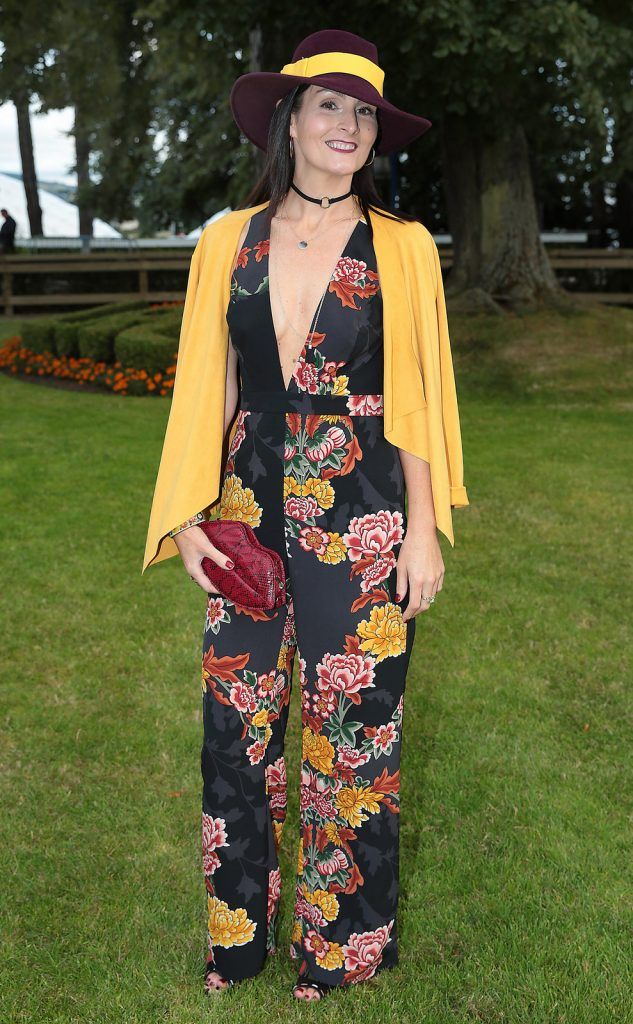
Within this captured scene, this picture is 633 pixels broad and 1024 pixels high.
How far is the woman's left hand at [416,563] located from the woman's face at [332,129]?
0.97m

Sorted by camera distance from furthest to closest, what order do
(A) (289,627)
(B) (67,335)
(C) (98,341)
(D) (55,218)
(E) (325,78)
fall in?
(D) (55,218), (B) (67,335), (C) (98,341), (A) (289,627), (E) (325,78)

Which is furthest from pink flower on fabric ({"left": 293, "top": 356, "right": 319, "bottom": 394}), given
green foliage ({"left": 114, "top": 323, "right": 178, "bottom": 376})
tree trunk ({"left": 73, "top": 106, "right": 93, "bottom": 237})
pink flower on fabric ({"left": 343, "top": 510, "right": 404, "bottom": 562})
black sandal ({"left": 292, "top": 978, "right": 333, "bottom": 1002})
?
tree trunk ({"left": 73, "top": 106, "right": 93, "bottom": 237})

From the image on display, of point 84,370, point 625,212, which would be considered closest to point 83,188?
point 625,212

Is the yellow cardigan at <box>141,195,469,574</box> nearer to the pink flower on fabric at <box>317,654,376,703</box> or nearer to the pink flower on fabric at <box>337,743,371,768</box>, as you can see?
the pink flower on fabric at <box>317,654,376,703</box>

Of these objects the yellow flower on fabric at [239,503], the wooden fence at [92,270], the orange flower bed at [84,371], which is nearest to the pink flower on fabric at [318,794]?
the yellow flower on fabric at [239,503]

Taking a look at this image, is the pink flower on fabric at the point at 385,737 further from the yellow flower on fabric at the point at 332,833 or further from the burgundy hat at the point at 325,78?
the burgundy hat at the point at 325,78

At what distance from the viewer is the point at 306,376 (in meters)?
2.89

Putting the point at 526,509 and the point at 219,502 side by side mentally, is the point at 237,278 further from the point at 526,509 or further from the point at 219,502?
the point at 526,509

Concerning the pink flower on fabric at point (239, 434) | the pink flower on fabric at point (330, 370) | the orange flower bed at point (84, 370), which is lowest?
the orange flower bed at point (84, 370)

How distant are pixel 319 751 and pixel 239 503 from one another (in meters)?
0.73

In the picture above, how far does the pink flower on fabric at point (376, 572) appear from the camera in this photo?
2938 millimetres

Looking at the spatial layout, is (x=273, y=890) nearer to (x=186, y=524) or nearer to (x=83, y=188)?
(x=186, y=524)

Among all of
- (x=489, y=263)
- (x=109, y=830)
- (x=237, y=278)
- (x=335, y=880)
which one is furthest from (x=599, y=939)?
(x=489, y=263)

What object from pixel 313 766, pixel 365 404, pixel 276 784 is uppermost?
pixel 365 404
